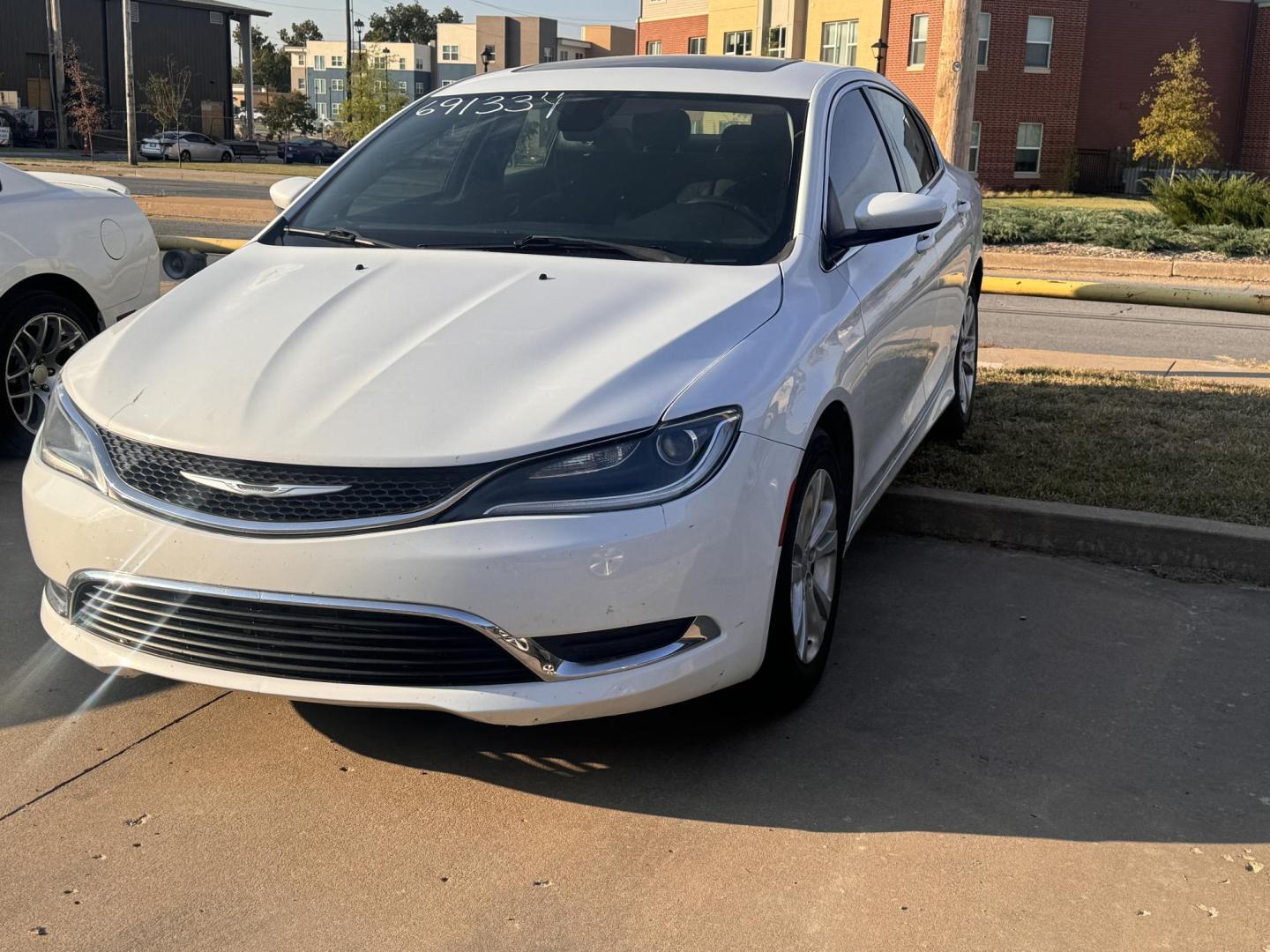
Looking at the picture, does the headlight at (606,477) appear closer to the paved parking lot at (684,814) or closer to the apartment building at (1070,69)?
the paved parking lot at (684,814)

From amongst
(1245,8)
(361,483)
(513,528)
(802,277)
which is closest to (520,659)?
(513,528)

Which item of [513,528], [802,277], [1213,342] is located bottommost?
[1213,342]

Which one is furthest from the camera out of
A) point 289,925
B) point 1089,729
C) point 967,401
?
point 967,401

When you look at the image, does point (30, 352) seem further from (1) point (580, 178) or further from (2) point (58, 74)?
(2) point (58, 74)

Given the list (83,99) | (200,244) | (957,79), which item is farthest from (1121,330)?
(83,99)

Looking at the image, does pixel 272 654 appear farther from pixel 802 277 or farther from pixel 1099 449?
pixel 1099 449

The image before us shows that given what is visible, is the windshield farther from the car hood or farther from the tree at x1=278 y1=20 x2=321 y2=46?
the tree at x1=278 y1=20 x2=321 y2=46

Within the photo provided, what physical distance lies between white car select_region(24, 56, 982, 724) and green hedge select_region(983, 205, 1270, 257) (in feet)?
45.4

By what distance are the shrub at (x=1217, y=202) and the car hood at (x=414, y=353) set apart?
16.9 meters

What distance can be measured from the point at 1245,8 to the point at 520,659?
1854 inches

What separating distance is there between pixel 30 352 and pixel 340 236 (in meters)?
2.44

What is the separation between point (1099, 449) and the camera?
634 cm

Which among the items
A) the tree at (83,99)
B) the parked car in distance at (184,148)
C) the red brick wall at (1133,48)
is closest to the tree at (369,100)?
the tree at (83,99)

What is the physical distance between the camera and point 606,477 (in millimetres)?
3115
